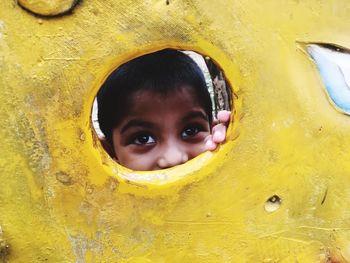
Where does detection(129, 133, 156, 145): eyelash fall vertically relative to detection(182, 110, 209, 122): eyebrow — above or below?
below

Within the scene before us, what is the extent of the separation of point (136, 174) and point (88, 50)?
208 millimetres

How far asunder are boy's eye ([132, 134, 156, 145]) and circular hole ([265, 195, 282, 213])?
0.39 m

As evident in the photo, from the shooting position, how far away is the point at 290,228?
1.29 meters

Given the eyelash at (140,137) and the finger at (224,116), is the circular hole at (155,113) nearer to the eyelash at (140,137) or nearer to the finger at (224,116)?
the eyelash at (140,137)

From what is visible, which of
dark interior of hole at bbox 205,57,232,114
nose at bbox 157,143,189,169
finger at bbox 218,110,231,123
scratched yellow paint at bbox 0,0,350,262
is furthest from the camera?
dark interior of hole at bbox 205,57,232,114

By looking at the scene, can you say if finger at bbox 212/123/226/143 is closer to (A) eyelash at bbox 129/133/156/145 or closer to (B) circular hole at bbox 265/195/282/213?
(B) circular hole at bbox 265/195/282/213

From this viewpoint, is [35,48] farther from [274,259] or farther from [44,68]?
[274,259]

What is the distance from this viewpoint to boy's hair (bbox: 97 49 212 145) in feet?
5.37

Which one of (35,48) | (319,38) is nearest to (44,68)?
(35,48)

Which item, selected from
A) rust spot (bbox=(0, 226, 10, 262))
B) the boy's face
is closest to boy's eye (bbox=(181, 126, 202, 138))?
the boy's face

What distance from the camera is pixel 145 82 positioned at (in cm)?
164

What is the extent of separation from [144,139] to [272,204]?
421 millimetres

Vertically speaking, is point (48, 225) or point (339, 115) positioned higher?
point (339, 115)

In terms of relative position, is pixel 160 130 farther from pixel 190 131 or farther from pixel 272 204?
pixel 272 204
